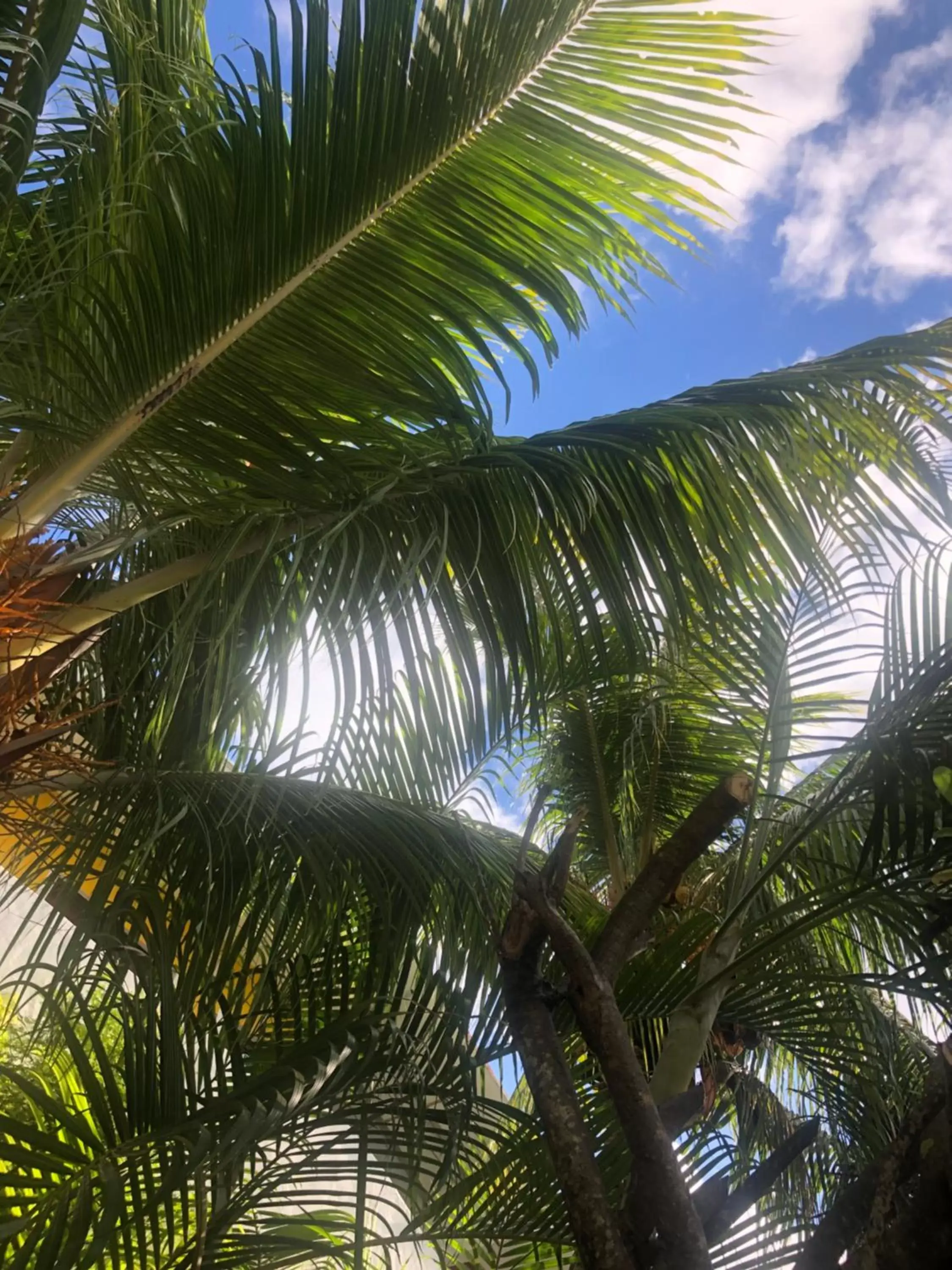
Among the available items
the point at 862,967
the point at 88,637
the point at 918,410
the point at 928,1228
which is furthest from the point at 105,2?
the point at 862,967

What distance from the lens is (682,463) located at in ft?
3.89

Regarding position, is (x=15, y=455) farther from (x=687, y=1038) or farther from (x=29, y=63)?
(x=687, y=1038)

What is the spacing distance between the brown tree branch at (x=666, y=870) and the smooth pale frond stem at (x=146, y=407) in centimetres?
87

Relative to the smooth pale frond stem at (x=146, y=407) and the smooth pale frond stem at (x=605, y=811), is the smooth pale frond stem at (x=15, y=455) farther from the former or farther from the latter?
the smooth pale frond stem at (x=605, y=811)

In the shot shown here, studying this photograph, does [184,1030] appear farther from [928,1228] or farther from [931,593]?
[931,593]

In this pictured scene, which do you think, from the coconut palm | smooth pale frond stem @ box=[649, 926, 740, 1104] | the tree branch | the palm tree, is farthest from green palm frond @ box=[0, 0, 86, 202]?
the tree branch

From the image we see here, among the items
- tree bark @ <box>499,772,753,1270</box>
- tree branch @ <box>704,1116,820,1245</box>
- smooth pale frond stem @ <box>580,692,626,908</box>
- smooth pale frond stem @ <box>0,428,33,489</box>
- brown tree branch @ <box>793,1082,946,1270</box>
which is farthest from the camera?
smooth pale frond stem @ <box>580,692,626,908</box>

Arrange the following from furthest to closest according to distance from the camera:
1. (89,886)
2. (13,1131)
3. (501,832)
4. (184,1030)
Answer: (89,886), (501,832), (184,1030), (13,1131)

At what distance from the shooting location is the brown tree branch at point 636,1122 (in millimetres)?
867

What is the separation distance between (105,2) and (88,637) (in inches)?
33.9

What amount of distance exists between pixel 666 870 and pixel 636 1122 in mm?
312

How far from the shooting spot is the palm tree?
109 cm

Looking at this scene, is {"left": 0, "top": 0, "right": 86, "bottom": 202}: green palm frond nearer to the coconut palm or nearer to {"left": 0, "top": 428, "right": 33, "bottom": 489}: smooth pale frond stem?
{"left": 0, "top": 428, "right": 33, "bottom": 489}: smooth pale frond stem

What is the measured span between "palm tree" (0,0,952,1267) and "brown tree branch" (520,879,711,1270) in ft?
0.07
